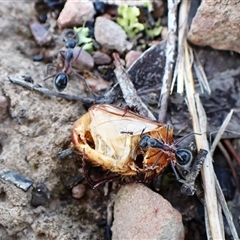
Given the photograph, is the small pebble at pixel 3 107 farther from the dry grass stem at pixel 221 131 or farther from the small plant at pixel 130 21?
the dry grass stem at pixel 221 131

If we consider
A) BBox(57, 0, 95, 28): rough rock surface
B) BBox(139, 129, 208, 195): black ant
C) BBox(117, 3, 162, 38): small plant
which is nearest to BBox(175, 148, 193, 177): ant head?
BBox(139, 129, 208, 195): black ant

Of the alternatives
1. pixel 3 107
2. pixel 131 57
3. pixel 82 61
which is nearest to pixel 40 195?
pixel 3 107

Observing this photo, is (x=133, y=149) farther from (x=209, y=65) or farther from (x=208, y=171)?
(x=209, y=65)

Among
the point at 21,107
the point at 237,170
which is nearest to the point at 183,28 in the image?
the point at 237,170

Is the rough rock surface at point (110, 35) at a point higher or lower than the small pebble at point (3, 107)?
higher

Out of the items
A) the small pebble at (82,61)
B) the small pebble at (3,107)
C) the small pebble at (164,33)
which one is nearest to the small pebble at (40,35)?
the small pebble at (82,61)

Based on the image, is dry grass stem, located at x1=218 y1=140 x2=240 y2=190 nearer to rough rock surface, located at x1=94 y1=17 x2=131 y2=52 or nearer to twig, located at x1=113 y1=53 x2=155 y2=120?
twig, located at x1=113 y1=53 x2=155 y2=120

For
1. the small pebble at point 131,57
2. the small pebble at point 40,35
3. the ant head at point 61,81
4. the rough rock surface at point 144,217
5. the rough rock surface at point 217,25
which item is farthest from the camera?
the small pebble at point 40,35

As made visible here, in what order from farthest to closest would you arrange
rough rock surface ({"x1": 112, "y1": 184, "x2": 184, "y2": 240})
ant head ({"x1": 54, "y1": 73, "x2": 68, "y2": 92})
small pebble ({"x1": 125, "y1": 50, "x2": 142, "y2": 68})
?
small pebble ({"x1": 125, "y1": 50, "x2": 142, "y2": 68}) < ant head ({"x1": 54, "y1": 73, "x2": 68, "y2": 92}) < rough rock surface ({"x1": 112, "y1": 184, "x2": 184, "y2": 240})
